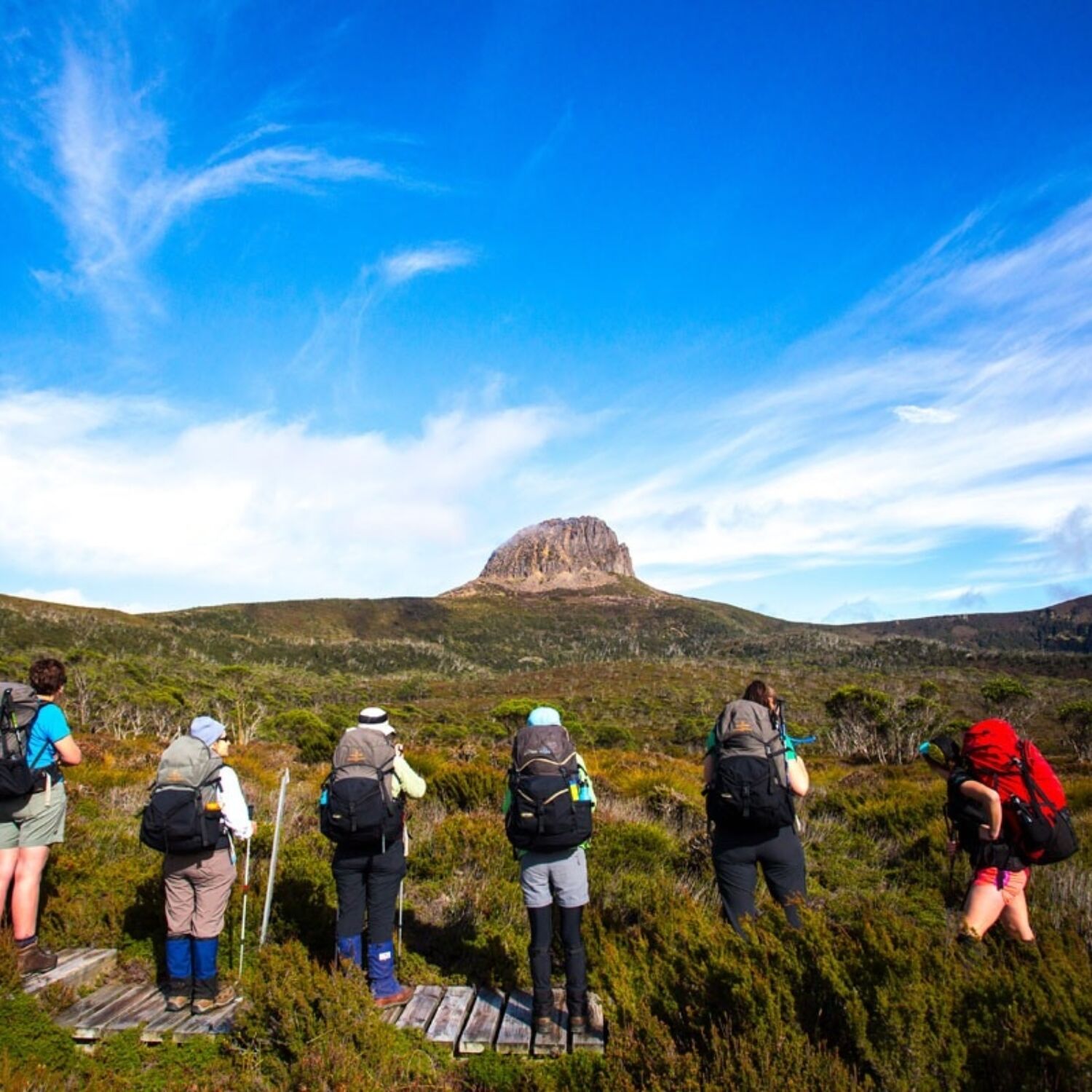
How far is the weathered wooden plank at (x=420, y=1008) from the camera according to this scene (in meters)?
3.77

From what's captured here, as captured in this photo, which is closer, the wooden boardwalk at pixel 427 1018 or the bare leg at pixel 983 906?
the wooden boardwalk at pixel 427 1018

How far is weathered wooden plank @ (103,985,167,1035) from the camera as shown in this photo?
373 centimetres

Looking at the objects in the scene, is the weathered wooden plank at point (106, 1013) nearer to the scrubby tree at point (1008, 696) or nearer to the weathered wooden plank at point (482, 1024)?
the weathered wooden plank at point (482, 1024)

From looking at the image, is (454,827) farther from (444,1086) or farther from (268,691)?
(268,691)

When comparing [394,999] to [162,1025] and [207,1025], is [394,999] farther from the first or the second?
[162,1025]

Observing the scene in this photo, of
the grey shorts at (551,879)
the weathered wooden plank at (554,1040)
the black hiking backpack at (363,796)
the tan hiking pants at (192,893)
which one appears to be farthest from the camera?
the tan hiking pants at (192,893)

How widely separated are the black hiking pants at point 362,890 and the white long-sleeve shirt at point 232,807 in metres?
0.58

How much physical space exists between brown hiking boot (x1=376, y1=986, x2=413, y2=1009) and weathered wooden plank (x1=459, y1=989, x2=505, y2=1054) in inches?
16.1

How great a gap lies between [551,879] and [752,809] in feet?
3.85

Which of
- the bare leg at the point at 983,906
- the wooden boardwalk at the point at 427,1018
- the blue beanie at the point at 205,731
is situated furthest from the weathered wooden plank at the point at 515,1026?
the bare leg at the point at 983,906

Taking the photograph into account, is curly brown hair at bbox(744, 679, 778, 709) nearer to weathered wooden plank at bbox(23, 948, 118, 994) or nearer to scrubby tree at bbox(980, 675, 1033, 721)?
weathered wooden plank at bbox(23, 948, 118, 994)

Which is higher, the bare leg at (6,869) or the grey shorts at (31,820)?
the grey shorts at (31,820)

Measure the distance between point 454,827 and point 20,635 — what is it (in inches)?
2478

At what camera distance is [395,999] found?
13.3 feet
